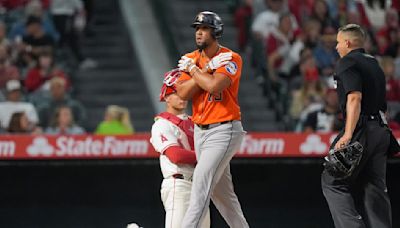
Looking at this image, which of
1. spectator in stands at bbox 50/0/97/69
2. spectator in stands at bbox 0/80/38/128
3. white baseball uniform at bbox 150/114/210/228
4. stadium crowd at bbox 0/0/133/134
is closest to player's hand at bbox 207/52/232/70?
white baseball uniform at bbox 150/114/210/228

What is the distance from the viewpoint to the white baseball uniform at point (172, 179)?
8094 millimetres

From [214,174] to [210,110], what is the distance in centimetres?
47

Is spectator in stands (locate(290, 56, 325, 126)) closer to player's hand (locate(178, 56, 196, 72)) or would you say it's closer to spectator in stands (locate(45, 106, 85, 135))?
spectator in stands (locate(45, 106, 85, 135))

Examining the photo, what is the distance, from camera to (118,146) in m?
10.6

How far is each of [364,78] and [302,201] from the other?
3173mm

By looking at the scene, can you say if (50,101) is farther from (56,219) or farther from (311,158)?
(311,158)

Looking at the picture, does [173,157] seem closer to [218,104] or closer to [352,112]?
[218,104]

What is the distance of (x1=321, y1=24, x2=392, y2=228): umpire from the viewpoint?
8164 mm

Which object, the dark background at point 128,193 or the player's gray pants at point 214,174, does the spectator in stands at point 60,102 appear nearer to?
the dark background at point 128,193

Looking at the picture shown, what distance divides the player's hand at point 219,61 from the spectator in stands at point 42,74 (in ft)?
20.2

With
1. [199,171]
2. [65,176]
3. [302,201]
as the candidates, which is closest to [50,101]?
[65,176]

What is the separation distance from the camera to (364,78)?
8.19m

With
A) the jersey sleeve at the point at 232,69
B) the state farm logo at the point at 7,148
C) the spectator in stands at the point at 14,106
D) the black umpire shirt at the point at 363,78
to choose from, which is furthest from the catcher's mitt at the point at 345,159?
the spectator in stands at the point at 14,106

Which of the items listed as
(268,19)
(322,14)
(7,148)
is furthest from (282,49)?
(7,148)
